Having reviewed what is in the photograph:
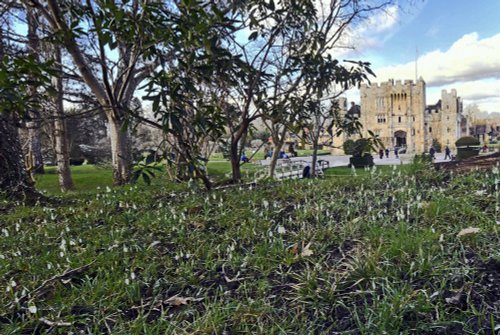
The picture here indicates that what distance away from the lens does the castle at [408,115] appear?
41.2m

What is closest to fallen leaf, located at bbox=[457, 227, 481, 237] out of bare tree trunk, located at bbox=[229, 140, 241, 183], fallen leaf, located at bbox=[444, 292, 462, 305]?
fallen leaf, located at bbox=[444, 292, 462, 305]

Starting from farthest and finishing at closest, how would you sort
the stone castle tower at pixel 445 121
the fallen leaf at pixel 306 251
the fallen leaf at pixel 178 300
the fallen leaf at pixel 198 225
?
1. the stone castle tower at pixel 445 121
2. the fallen leaf at pixel 198 225
3. the fallen leaf at pixel 306 251
4. the fallen leaf at pixel 178 300

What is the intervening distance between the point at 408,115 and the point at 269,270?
4459cm

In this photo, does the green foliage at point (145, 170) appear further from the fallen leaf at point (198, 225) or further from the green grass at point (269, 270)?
the fallen leaf at point (198, 225)

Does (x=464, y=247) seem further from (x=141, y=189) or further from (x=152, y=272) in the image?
(x=141, y=189)

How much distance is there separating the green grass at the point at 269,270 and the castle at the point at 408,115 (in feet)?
135

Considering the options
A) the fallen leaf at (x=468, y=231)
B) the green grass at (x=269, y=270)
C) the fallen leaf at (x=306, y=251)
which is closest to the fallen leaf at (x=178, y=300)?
the green grass at (x=269, y=270)

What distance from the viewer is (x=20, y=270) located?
1.84 metres

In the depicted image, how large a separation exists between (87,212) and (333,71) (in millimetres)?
3131

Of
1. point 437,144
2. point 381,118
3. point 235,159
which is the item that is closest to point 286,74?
point 235,159

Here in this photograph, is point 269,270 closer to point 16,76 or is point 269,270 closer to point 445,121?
point 16,76

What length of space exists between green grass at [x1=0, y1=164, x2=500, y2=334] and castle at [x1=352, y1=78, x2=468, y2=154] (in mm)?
41103

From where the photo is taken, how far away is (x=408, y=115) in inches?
1630

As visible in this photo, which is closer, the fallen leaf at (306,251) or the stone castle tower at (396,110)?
the fallen leaf at (306,251)
